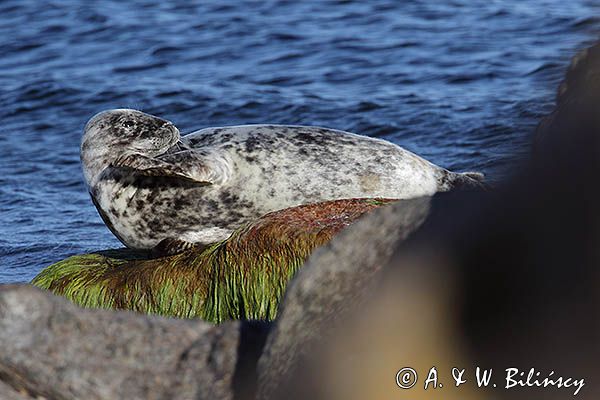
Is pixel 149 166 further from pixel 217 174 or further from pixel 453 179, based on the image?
pixel 453 179

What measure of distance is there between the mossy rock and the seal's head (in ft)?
2.93

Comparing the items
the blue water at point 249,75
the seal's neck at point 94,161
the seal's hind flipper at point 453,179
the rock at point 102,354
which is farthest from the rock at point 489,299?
the blue water at point 249,75

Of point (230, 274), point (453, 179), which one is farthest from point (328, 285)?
point (453, 179)

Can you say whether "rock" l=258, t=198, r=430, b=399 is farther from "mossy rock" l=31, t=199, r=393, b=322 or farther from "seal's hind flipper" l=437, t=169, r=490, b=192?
"seal's hind flipper" l=437, t=169, r=490, b=192

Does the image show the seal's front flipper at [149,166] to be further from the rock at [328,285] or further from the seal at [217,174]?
the rock at [328,285]

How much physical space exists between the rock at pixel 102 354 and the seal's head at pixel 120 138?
11.8 ft

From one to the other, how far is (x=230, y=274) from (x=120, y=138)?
1472 mm

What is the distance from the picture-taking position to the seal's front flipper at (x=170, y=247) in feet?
21.6

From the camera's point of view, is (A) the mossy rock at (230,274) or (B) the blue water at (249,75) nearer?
(A) the mossy rock at (230,274)

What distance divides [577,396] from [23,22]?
Answer: 52.3 ft

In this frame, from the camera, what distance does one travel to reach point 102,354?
12.0 ft

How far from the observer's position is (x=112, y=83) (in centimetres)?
1418

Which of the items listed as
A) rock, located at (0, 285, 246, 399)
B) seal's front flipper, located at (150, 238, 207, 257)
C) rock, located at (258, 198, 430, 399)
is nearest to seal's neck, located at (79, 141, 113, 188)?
seal's front flipper, located at (150, 238, 207, 257)

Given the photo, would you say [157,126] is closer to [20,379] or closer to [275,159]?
[275,159]
